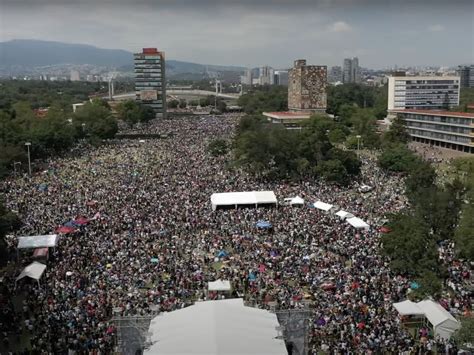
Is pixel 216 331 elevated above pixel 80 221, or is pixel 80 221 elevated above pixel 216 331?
pixel 216 331

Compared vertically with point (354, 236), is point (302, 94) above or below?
above

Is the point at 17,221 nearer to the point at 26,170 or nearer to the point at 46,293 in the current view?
the point at 46,293

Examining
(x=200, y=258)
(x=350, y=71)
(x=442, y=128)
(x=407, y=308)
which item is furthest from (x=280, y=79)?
(x=407, y=308)

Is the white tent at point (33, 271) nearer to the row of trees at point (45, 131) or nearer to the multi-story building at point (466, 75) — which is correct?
the row of trees at point (45, 131)

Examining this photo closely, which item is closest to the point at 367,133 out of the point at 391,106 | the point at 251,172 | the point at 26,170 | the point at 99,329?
the point at 251,172

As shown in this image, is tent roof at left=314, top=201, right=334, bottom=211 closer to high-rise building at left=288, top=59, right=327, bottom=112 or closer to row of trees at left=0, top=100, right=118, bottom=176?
row of trees at left=0, top=100, right=118, bottom=176

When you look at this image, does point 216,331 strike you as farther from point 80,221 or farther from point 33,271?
point 80,221

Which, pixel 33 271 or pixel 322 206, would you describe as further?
pixel 322 206

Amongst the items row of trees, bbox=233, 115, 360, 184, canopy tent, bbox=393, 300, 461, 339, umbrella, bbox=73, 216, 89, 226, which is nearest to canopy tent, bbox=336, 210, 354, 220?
row of trees, bbox=233, 115, 360, 184
